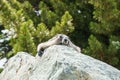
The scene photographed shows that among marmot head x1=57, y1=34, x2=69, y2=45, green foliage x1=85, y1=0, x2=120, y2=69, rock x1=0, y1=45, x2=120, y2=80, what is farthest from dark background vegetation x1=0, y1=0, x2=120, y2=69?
rock x1=0, y1=45, x2=120, y2=80

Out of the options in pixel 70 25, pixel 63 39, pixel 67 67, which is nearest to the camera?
pixel 67 67

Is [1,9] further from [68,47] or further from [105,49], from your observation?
[68,47]

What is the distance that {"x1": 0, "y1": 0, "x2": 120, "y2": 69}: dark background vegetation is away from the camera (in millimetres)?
8508

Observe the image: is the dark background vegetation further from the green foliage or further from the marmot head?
the marmot head

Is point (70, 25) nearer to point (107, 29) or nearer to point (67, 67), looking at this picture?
point (107, 29)

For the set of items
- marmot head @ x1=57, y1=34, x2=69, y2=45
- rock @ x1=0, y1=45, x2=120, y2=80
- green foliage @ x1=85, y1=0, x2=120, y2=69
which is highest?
marmot head @ x1=57, y1=34, x2=69, y2=45

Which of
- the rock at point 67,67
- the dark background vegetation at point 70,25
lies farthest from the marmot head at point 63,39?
the dark background vegetation at point 70,25

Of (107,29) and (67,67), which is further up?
(67,67)

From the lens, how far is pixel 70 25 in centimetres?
891

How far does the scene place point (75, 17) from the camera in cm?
990

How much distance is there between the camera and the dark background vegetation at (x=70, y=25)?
8.51 meters

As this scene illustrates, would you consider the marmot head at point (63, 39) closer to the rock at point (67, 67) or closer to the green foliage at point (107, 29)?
the rock at point (67, 67)

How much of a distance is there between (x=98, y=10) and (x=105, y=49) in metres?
0.81

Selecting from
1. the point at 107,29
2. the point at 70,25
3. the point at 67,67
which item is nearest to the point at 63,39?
the point at 67,67
